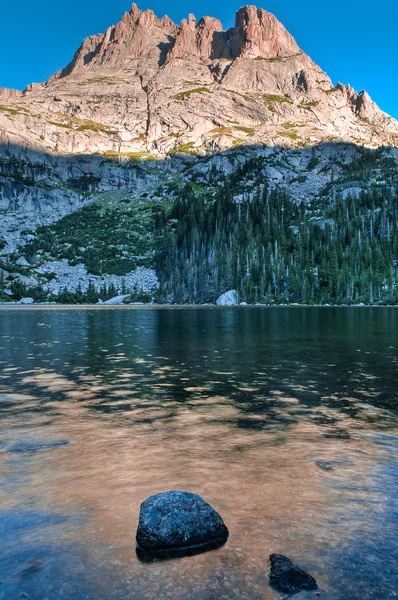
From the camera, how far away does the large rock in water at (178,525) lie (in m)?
7.18

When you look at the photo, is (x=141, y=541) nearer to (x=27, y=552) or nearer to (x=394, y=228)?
(x=27, y=552)

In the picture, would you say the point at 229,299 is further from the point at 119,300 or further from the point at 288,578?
the point at 288,578

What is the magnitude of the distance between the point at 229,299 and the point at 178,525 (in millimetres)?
157089

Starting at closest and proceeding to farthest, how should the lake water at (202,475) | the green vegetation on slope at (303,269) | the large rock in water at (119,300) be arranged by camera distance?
the lake water at (202,475) < the green vegetation on slope at (303,269) < the large rock in water at (119,300)

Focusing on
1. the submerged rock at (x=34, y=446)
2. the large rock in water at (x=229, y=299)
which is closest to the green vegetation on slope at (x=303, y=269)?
the large rock in water at (x=229, y=299)

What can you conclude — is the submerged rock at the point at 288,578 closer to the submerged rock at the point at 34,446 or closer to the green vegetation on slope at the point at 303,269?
the submerged rock at the point at 34,446

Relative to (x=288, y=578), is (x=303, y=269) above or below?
above

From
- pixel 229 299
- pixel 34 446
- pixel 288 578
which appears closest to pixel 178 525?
pixel 288 578

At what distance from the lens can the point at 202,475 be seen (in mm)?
10344

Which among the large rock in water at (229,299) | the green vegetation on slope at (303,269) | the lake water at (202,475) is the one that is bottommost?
the lake water at (202,475)

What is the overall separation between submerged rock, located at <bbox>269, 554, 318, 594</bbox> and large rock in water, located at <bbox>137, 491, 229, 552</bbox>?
4.11 feet

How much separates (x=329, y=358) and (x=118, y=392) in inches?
669

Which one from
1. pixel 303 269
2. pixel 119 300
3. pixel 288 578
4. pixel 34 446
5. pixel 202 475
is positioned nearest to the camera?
pixel 288 578

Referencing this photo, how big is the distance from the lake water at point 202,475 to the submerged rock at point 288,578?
174 mm
